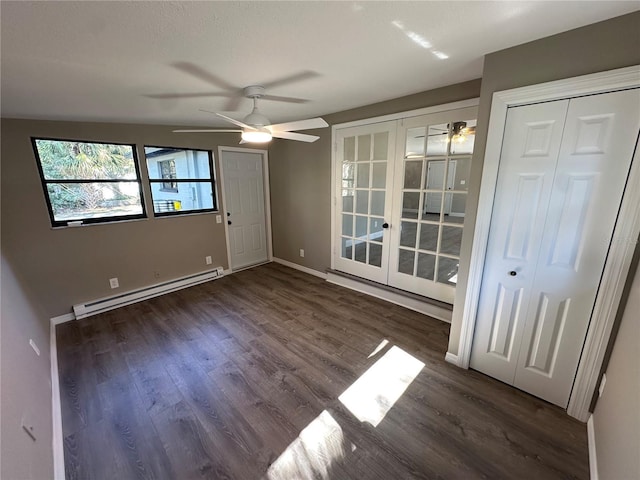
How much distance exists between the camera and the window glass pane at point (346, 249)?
12.4 feet

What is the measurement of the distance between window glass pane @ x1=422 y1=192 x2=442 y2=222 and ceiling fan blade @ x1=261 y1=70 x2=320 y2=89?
1662 millimetres

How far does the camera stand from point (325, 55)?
1.71m

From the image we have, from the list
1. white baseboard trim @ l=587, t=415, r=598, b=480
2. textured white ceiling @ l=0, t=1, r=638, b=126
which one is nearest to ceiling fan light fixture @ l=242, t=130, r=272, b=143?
textured white ceiling @ l=0, t=1, r=638, b=126

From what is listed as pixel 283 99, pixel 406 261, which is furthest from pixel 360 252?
pixel 283 99

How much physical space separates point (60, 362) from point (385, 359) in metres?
2.93

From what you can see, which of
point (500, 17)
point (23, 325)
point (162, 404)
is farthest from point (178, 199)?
point (500, 17)

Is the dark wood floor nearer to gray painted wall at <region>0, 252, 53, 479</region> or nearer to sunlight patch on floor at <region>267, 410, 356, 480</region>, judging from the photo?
sunlight patch on floor at <region>267, 410, 356, 480</region>

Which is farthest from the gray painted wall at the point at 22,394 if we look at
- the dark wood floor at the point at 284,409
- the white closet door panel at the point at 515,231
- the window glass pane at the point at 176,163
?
the white closet door panel at the point at 515,231

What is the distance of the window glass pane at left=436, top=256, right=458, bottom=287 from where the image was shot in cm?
288

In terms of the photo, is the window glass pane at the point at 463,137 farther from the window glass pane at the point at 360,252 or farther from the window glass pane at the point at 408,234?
the window glass pane at the point at 360,252

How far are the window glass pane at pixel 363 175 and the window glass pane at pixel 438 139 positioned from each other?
79 cm

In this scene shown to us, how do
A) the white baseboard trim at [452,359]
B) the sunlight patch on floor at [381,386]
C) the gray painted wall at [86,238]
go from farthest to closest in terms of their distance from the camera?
the gray painted wall at [86,238] → the white baseboard trim at [452,359] → the sunlight patch on floor at [381,386]

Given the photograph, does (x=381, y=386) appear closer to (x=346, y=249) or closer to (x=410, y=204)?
(x=410, y=204)

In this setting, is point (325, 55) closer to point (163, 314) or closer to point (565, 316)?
point (565, 316)
